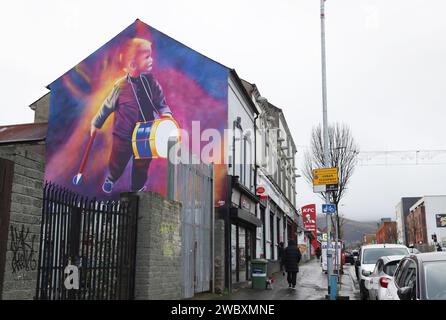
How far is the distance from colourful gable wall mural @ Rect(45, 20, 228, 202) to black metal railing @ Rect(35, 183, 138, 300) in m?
9.82

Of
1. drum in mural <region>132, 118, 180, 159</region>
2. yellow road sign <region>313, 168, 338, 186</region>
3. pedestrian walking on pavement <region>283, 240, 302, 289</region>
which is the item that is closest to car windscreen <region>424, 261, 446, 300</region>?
yellow road sign <region>313, 168, 338, 186</region>

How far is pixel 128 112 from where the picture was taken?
2180 cm

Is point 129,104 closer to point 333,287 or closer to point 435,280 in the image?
point 333,287

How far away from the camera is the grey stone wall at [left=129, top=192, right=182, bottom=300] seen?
32.0ft

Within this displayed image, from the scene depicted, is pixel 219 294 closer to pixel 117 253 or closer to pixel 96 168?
pixel 117 253

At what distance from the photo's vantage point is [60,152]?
75.0 feet

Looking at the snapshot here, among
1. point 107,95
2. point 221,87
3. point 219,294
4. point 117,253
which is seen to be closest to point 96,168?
point 107,95

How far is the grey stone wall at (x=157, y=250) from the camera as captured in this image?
32.0 feet

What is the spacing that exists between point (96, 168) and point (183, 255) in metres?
10.3

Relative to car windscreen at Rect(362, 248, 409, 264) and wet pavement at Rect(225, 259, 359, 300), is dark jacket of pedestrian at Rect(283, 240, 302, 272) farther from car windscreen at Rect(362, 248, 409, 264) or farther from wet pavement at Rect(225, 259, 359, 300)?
car windscreen at Rect(362, 248, 409, 264)

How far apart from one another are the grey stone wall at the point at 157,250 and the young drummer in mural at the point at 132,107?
31.3ft

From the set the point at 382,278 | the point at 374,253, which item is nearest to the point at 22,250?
the point at 382,278

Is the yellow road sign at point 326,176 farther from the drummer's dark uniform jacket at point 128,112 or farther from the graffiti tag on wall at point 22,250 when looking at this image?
the graffiti tag on wall at point 22,250

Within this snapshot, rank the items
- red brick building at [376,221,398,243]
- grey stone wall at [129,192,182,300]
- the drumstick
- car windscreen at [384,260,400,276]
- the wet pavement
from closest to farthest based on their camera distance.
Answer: grey stone wall at [129,192,182,300] < car windscreen at [384,260,400,276] < the wet pavement < the drumstick < red brick building at [376,221,398,243]
